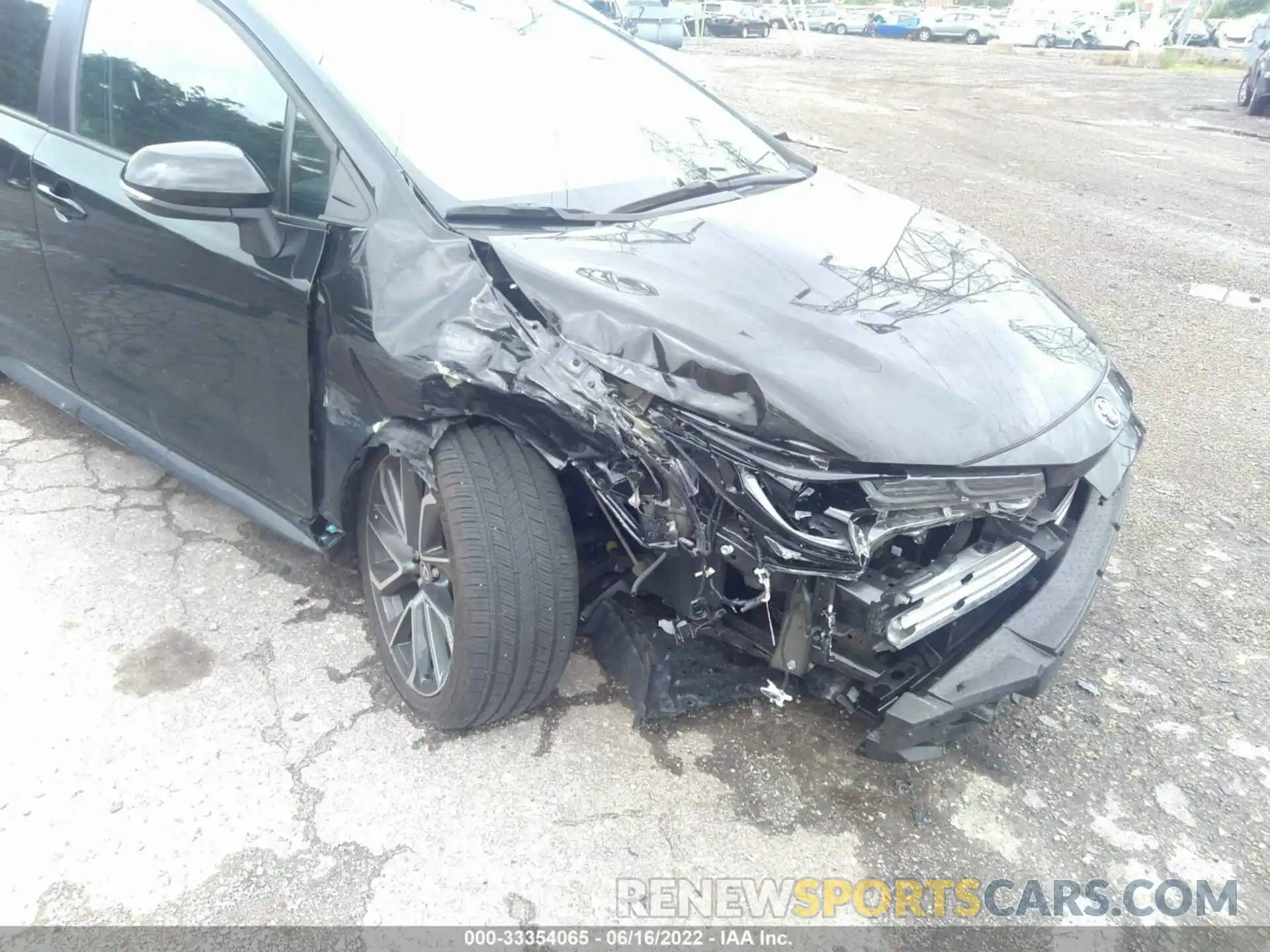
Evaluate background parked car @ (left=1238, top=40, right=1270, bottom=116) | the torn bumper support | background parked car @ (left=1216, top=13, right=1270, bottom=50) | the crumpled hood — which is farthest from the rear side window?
background parked car @ (left=1216, top=13, right=1270, bottom=50)

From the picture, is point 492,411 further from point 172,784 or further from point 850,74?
point 850,74

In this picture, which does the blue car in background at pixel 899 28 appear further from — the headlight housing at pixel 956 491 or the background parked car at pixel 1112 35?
the headlight housing at pixel 956 491

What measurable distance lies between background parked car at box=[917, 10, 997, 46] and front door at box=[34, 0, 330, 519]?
133ft

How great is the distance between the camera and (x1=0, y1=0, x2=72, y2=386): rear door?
3.01 metres

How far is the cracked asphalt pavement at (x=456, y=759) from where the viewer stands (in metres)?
2.06

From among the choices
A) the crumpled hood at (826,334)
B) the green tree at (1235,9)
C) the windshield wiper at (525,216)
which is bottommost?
the crumpled hood at (826,334)

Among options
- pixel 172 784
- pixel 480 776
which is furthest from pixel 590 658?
pixel 172 784

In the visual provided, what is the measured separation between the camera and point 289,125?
2.33 meters

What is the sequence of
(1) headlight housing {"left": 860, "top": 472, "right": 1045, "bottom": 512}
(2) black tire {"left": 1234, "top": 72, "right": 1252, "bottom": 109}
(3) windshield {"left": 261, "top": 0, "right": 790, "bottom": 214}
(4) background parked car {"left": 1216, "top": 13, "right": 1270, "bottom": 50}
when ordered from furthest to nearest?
1. (4) background parked car {"left": 1216, "top": 13, "right": 1270, "bottom": 50}
2. (2) black tire {"left": 1234, "top": 72, "right": 1252, "bottom": 109}
3. (3) windshield {"left": 261, "top": 0, "right": 790, "bottom": 214}
4. (1) headlight housing {"left": 860, "top": 472, "right": 1045, "bottom": 512}

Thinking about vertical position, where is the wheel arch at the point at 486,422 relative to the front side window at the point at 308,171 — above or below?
below

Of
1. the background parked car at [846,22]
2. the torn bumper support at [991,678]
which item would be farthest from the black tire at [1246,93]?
the background parked car at [846,22]

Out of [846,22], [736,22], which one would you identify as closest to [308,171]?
[736,22]

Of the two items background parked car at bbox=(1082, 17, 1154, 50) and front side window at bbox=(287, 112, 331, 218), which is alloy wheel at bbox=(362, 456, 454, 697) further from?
background parked car at bbox=(1082, 17, 1154, 50)

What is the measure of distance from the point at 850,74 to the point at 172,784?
20.2 meters
